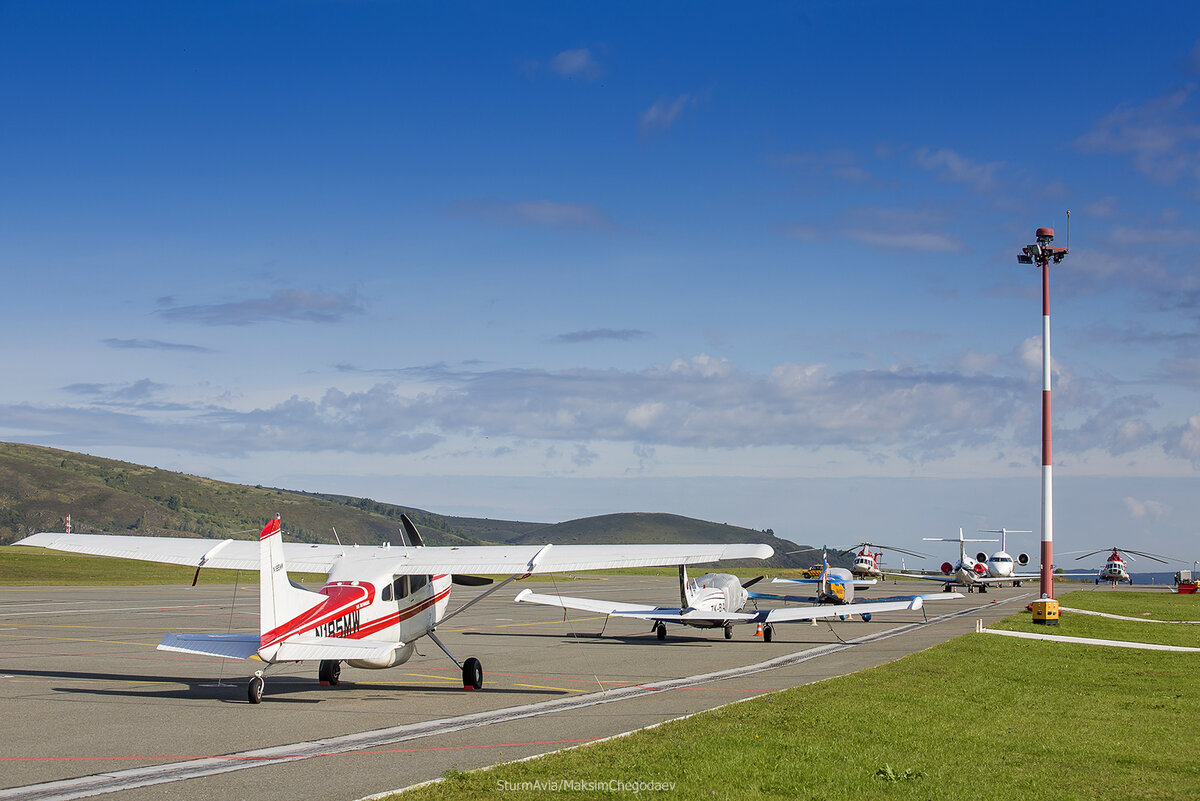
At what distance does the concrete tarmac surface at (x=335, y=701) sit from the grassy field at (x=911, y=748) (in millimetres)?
1383

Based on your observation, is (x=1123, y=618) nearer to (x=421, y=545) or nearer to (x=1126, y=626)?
(x=1126, y=626)

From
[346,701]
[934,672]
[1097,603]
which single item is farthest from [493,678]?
[1097,603]

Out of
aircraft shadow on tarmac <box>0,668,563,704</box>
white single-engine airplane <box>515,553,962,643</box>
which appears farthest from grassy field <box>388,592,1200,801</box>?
white single-engine airplane <box>515,553,962,643</box>

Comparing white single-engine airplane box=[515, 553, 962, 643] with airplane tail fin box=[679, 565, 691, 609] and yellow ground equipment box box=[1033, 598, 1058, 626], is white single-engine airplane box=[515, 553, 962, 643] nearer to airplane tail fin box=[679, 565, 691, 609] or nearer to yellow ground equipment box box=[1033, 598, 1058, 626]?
airplane tail fin box=[679, 565, 691, 609]

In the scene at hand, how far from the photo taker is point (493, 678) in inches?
834

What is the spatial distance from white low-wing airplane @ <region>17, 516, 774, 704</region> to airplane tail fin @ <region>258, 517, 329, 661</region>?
0.6 inches

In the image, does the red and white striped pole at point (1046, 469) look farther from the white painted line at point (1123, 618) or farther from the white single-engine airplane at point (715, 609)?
the white single-engine airplane at point (715, 609)

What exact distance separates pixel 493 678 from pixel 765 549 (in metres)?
6.38

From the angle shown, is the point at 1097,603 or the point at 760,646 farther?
the point at 1097,603

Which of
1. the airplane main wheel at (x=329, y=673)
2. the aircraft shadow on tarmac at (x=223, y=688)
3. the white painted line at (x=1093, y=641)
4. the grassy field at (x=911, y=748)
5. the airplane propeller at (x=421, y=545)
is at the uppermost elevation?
the airplane propeller at (x=421, y=545)

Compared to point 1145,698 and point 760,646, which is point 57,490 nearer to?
point 760,646

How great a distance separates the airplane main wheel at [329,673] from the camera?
1902 centimetres

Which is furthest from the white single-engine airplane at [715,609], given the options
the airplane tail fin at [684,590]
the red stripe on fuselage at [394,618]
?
the red stripe on fuselage at [394,618]

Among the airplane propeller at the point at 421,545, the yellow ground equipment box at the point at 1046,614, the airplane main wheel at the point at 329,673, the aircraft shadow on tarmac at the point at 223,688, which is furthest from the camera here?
the yellow ground equipment box at the point at 1046,614
